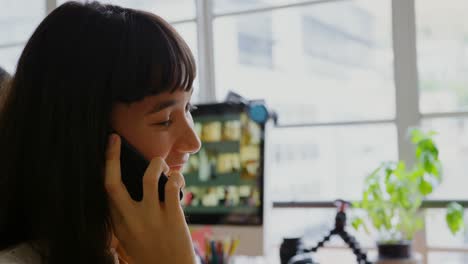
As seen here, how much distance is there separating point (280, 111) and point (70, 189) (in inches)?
74.2

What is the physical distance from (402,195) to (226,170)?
484mm

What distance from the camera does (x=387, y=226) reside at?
172 cm

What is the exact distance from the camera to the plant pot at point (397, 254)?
5.05ft

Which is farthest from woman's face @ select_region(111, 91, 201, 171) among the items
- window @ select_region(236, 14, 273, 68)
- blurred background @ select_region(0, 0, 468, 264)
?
window @ select_region(236, 14, 273, 68)

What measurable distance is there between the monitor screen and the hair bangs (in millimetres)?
770

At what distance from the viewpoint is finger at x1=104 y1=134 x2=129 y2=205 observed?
2.83 ft

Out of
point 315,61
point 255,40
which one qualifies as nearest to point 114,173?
point 315,61

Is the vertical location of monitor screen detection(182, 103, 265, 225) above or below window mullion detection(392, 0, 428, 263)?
below

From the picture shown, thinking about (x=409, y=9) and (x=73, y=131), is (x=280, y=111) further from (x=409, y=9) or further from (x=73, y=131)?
(x=73, y=131)

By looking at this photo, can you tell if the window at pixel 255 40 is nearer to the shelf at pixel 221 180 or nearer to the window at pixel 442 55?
the window at pixel 442 55

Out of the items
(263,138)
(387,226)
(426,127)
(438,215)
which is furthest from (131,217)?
(426,127)

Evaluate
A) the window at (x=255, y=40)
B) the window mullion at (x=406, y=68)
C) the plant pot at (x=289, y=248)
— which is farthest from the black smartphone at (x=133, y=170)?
the window at (x=255, y=40)

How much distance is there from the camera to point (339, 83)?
2.55 meters

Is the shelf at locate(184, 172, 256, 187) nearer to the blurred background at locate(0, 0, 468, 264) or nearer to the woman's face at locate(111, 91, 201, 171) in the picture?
the blurred background at locate(0, 0, 468, 264)
